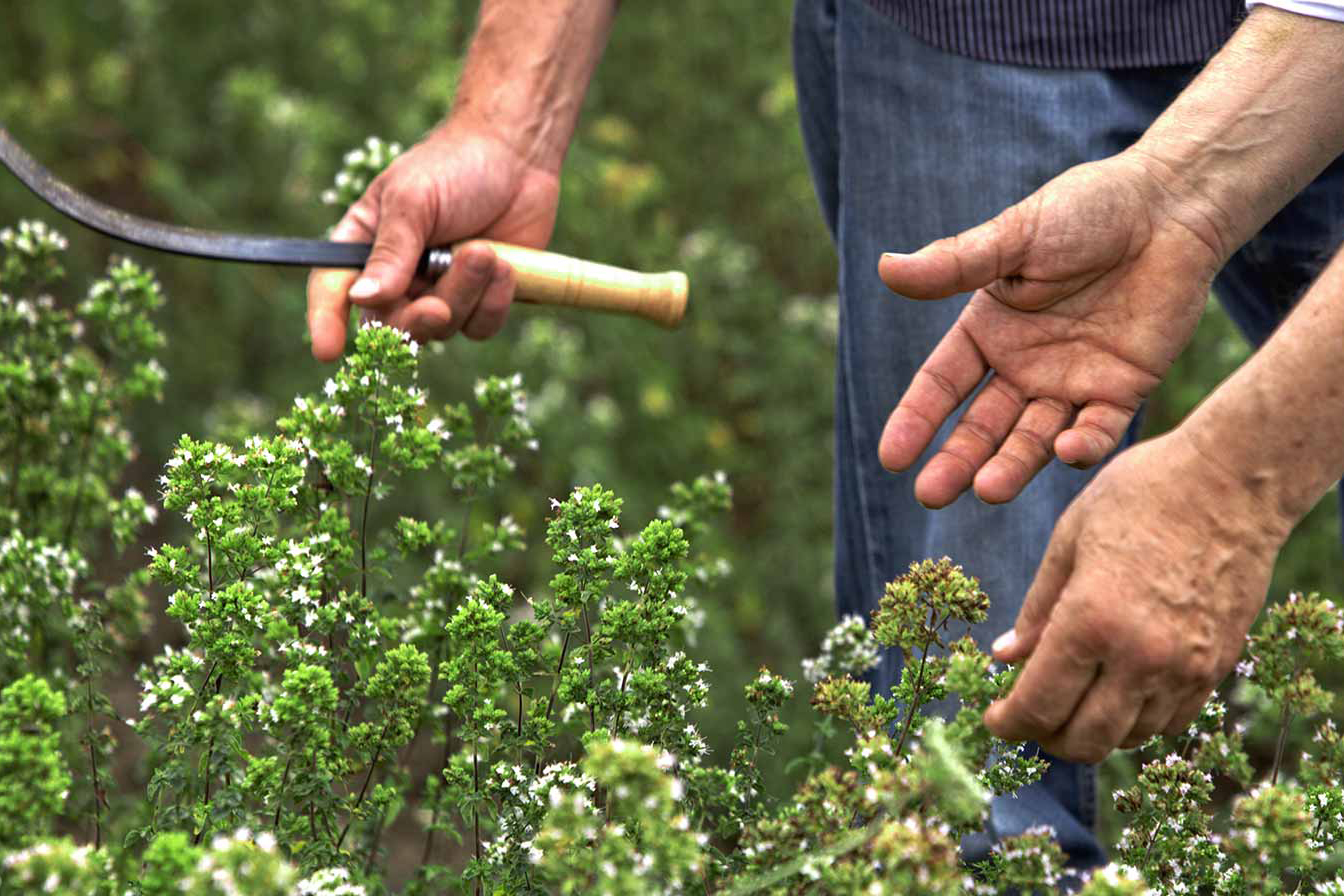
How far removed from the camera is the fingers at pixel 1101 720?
1.50 metres

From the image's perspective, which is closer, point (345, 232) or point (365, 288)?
point (365, 288)

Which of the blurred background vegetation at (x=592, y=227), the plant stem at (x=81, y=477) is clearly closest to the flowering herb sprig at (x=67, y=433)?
the plant stem at (x=81, y=477)

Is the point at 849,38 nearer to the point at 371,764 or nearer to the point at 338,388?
the point at 338,388

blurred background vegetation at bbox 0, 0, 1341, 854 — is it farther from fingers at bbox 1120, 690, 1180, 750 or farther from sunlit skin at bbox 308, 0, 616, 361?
fingers at bbox 1120, 690, 1180, 750

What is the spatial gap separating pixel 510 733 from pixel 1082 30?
4.72 feet

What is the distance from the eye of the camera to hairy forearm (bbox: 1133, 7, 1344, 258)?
1.87m

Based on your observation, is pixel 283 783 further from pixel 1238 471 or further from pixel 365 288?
pixel 1238 471

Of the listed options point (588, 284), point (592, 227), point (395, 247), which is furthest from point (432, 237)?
point (592, 227)

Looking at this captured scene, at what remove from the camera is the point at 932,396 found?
6.56ft

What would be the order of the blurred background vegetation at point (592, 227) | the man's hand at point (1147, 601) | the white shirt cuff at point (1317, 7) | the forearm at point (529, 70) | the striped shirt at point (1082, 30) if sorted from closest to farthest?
the man's hand at point (1147, 601) → the white shirt cuff at point (1317, 7) → the striped shirt at point (1082, 30) → the forearm at point (529, 70) → the blurred background vegetation at point (592, 227)

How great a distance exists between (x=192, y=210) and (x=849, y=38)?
271 centimetres

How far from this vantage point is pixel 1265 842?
56.7 inches

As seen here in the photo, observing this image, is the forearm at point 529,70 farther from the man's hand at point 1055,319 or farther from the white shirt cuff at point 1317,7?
the white shirt cuff at point 1317,7

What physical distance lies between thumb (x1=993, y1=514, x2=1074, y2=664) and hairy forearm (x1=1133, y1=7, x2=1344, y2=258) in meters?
0.63
